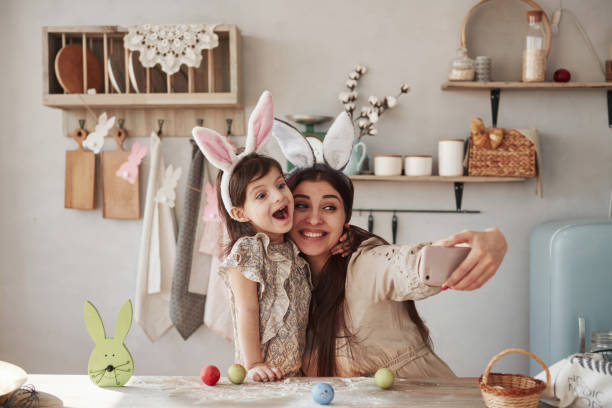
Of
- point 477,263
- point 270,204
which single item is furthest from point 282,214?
point 477,263

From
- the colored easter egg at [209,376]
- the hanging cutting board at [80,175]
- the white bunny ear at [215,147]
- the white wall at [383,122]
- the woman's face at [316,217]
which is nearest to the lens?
the colored easter egg at [209,376]

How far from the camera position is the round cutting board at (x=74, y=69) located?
8.76 ft

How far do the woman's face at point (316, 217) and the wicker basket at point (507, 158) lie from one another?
1447mm

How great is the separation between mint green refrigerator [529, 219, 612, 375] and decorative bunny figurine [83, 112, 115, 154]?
2.22 metres

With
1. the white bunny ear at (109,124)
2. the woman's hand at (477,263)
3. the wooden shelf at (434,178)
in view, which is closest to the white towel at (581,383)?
the woman's hand at (477,263)

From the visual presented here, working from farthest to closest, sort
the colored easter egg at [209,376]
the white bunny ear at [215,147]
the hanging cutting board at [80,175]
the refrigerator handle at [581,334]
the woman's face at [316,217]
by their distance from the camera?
the hanging cutting board at [80,175] → the refrigerator handle at [581,334] → the woman's face at [316,217] → the white bunny ear at [215,147] → the colored easter egg at [209,376]

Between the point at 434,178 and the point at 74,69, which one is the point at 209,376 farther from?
the point at 74,69

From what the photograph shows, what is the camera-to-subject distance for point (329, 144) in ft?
4.79

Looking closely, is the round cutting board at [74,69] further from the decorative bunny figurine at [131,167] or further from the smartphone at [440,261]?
the smartphone at [440,261]

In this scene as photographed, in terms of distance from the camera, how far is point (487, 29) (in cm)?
278

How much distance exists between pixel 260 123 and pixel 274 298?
427mm

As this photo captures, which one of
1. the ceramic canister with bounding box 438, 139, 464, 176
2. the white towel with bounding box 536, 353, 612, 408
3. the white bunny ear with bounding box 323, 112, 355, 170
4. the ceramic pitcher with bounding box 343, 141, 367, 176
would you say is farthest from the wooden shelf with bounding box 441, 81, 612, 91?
the white towel with bounding box 536, 353, 612, 408

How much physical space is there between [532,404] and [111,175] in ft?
8.03

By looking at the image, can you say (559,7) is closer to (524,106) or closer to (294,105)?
(524,106)
